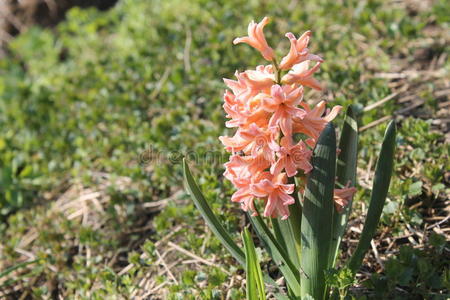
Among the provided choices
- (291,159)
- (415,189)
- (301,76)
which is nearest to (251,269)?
(291,159)

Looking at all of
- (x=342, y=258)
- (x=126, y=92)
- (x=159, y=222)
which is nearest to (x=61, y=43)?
(x=126, y=92)

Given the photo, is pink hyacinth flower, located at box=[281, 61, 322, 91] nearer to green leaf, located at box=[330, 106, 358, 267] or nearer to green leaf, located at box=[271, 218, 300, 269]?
green leaf, located at box=[330, 106, 358, 267]

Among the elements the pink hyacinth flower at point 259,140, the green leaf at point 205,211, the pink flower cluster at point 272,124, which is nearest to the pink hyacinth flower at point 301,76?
the pink flower cluster at point 272,124

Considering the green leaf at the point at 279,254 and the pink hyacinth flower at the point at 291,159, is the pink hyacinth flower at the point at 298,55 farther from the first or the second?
the green leaf at the point at 279,254

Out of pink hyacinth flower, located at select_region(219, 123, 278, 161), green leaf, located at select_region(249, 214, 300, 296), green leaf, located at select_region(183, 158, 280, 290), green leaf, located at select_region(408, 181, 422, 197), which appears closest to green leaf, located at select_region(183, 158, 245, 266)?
green leaf, located at select_region(183, 158, 280, 290)

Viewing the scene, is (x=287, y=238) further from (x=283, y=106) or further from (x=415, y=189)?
(x=415, y=189)

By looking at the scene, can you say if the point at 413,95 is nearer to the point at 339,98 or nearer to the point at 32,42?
the point at 339,98
